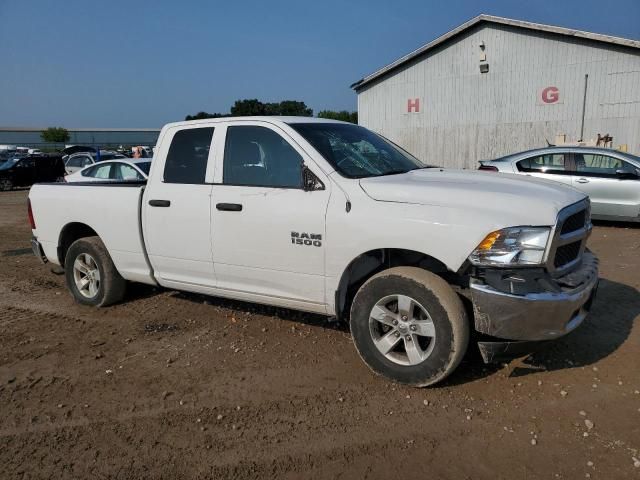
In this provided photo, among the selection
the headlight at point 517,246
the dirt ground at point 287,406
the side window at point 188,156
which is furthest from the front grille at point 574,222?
the side window at point 188,156

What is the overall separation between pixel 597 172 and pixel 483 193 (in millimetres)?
7776

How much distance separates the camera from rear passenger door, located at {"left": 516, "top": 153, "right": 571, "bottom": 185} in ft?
33.4

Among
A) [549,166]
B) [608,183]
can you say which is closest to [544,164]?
[549,166]

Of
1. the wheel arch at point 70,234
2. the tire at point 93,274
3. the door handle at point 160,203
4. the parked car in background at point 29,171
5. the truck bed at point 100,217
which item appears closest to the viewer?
the door handle at point 160,203

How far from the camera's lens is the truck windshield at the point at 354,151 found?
13.4ft

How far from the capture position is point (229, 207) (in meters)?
4.31

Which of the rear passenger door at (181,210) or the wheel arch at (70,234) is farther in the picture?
the wheel arch at (70,234)

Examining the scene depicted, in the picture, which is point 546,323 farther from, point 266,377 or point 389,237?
point 266,377

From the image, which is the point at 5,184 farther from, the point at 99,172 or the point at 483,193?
the point at 483,193

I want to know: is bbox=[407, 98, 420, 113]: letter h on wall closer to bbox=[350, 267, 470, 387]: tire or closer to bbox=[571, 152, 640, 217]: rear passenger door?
bbox=[571, 152, 640, 217]: rear passenger door

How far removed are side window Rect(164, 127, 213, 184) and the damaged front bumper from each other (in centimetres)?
262

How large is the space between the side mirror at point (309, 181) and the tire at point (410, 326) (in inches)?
32.4

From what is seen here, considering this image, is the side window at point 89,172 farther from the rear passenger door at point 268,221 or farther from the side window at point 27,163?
the side window at point 27,163

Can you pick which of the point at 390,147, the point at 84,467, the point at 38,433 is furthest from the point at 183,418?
the point at 390,147
